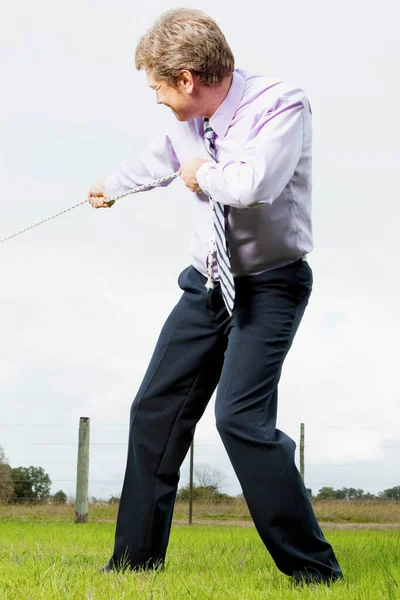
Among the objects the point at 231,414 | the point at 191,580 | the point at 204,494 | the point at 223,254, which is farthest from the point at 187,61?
the point at 204,494

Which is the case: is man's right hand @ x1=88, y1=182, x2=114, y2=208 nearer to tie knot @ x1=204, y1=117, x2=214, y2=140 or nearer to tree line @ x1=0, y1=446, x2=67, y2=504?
tie knot @ x1=204, y1=117, x2=214, y2=140

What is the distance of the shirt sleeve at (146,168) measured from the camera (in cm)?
316

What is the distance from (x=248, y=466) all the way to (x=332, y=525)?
9.30 meters

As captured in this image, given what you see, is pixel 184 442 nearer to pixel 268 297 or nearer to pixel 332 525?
pixel 268 297

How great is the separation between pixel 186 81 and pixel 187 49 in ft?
0.33

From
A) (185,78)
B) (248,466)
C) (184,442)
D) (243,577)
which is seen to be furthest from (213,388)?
(185,78)

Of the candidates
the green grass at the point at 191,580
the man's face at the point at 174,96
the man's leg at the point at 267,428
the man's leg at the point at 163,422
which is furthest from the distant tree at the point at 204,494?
the man's face at the point at 174,96

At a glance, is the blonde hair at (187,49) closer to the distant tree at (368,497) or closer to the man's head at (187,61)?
the man's head at (187,61)

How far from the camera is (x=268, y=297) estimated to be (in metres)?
2.75

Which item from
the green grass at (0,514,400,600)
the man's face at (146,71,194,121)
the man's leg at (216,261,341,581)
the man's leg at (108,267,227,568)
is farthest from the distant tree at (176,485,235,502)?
the man's face at (146,71,194,121)

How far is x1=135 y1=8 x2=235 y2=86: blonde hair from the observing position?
8.50 ft

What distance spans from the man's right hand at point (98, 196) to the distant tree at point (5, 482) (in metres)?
8.63

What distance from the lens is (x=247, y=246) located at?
2.74m

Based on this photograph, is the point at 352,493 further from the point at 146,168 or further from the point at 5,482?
the point at 146,168
